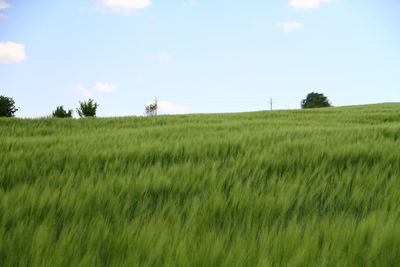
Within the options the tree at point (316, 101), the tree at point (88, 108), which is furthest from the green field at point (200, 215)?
the tree at point (316, 101)

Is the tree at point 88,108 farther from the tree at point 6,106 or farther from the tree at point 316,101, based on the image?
the tree at point 316,101

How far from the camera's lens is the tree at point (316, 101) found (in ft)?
185

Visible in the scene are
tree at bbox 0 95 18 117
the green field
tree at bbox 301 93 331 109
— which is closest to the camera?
the green field

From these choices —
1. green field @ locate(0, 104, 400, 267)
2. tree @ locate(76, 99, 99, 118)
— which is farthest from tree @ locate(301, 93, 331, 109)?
green field @ locate(0, 104, 400, 267)

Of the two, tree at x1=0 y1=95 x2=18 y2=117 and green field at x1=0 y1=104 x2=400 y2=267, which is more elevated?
tree at x1=0 y1=95 x2=18 y2=117

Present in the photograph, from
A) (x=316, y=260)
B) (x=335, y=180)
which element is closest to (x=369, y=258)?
(x=316, y=260)

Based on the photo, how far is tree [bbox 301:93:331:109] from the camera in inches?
2221

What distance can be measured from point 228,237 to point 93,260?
0.43m

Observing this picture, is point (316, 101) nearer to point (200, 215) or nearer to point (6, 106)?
point (6, 106)

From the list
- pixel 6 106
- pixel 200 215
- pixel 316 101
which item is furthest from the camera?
pixel 316 101

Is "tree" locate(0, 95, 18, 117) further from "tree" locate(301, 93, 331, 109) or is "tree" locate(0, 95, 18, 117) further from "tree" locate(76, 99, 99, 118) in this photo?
"tree" locate(301, 93, 331, 109)

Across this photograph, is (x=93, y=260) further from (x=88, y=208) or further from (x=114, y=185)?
(x=114, y=185)

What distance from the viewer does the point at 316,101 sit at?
56969mm

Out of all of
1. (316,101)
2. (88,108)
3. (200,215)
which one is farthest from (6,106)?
(316,101)
